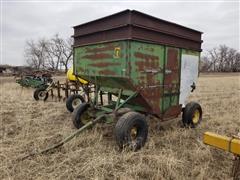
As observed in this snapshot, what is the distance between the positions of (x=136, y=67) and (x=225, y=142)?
219 centimetres

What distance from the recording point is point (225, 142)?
92.4 inches

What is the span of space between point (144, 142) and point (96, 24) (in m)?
2.50

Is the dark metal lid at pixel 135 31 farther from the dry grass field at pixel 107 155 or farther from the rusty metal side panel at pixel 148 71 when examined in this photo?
the dry grass field at pixel 107 155

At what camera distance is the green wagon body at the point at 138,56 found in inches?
161

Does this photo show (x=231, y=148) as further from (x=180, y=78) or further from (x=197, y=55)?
(x=197, y=55)

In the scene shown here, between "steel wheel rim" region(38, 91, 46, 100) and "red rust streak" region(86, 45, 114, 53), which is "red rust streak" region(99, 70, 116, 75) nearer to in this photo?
"red rust streak" region(86, 45, 114, 53)

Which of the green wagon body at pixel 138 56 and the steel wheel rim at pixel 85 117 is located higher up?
the green wagon body at pixel 138 56

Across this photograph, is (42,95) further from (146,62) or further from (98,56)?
(146,62)

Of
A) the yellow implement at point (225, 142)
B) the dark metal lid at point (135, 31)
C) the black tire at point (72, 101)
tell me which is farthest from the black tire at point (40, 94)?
the yellow implement at point (225, 142)

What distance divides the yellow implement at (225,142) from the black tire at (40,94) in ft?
25.5

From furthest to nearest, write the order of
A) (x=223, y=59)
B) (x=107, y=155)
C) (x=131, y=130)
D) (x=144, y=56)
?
(x=223, y=59)
(x=144, y=56)
(x=131, y=130)
(x=107, y=155)

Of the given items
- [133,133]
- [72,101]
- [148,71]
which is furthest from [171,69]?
[72,101]

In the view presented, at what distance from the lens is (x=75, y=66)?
545cm

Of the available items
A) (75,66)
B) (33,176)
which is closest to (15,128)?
(75,66)
